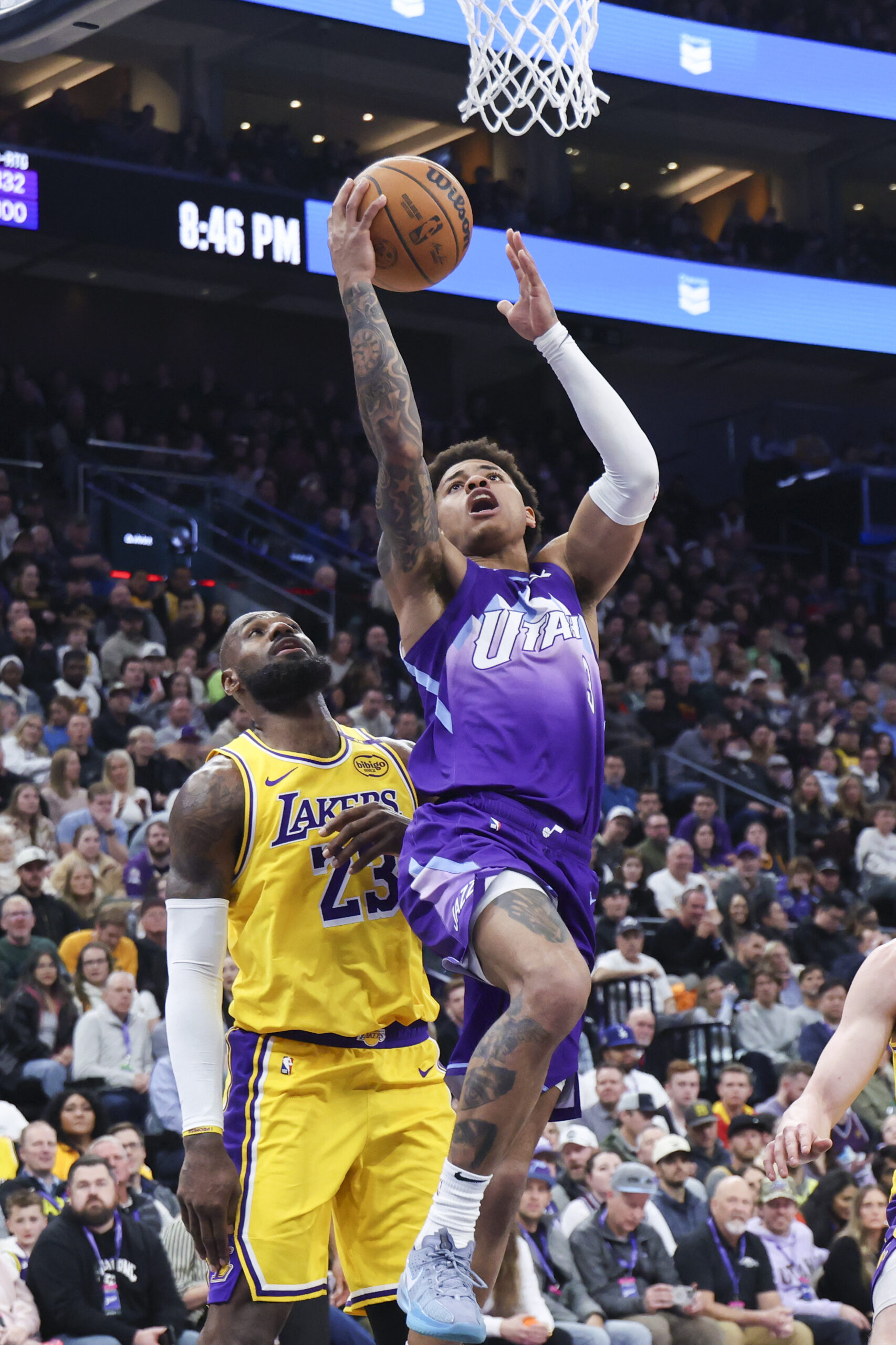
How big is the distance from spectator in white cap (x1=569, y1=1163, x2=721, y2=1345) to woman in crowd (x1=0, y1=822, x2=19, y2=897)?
158 inches

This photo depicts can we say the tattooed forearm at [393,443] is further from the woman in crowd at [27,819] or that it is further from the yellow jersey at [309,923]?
the woman in crowd at [27,819]

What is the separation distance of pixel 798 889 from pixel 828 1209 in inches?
183

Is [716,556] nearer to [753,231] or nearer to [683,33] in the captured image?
[753,231]

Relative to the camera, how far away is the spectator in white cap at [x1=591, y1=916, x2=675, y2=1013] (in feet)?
40.1

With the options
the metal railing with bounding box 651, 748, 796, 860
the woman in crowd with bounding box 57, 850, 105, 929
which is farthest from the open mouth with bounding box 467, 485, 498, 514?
the metal railing with bounding box 651, 748, 796, 860

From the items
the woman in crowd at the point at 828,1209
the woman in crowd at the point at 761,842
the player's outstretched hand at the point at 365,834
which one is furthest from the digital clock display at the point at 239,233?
the player's outstretched hand at the point at 365,834

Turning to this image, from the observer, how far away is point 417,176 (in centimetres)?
487

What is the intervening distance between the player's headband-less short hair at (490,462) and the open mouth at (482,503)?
0.15 meters

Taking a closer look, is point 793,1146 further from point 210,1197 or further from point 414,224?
point 414,224

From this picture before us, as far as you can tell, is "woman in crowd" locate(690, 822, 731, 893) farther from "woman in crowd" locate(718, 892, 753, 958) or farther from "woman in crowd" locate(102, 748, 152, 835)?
"woman in crowd" locate(102, 748, 152, 835)

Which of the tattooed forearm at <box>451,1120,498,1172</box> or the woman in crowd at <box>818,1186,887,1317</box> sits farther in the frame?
the woman in crowd at <box>818,1186,887,1317</box>

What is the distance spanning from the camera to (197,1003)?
4625 millimetres

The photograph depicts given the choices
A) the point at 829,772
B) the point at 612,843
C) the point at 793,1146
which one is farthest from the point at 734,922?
the point at 793,1146

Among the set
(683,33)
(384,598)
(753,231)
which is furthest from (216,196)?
(753,231)
